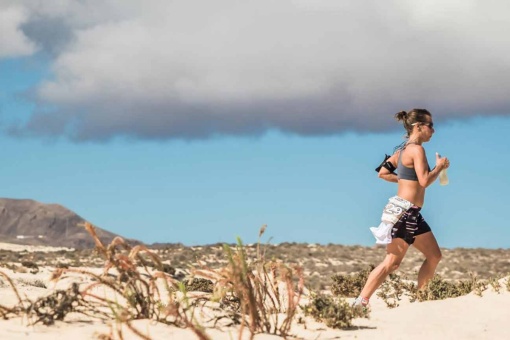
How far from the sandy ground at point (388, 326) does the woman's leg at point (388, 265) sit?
35 cm

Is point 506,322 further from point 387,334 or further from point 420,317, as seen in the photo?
point 387,334

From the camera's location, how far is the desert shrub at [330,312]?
27.4 ft

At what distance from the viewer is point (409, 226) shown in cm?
1023

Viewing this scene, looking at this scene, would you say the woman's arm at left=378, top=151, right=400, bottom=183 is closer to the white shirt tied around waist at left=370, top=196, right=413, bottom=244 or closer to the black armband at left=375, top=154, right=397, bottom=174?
the black armband at left=375, top=154, right=397, bottom=174

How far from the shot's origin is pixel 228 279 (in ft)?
23.6

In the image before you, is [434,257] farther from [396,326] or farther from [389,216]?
[396,326]

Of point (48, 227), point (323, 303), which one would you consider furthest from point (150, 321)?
point (48, 227)

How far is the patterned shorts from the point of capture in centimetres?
1022

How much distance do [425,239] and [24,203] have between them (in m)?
101

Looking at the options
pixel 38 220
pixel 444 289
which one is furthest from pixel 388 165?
pixel 38 220

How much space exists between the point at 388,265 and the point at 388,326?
5.43 ft

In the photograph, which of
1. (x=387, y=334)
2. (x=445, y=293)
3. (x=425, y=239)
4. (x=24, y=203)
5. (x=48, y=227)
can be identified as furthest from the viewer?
(x=24, y=203)

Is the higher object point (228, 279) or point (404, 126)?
point (404, 126)

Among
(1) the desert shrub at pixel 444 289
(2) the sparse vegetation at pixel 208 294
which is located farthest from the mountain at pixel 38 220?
(1) the desert shrub at pixel 444 289
